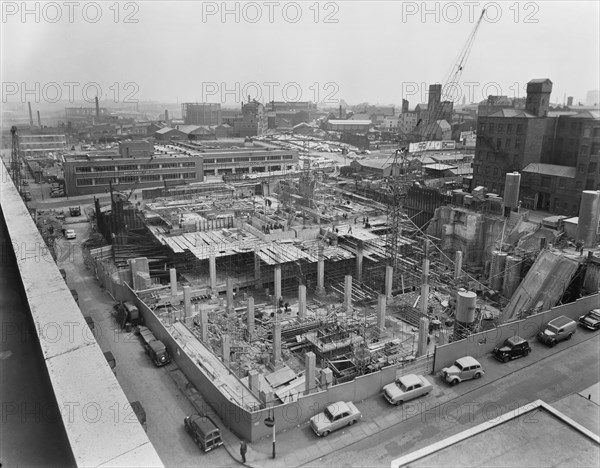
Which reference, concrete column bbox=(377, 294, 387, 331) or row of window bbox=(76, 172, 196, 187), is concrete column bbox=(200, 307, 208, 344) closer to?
concrete column bbox=(377, 294, 387, 331)

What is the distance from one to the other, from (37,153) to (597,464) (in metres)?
70.6

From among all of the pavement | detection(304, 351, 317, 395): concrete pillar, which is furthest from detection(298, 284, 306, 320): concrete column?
the pavement

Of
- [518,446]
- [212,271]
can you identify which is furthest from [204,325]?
[518,446]

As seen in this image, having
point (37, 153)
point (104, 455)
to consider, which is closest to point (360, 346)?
point (104, 455)

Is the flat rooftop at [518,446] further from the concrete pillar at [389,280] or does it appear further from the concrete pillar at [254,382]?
the concrete pillar at [389,280]

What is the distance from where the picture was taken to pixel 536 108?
2500 centimetres

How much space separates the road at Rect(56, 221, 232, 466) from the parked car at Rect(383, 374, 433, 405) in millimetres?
3968

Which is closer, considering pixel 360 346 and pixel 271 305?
pixel 360 346

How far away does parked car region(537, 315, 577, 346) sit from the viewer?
43.4ft

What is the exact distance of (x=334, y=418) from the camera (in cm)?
1019

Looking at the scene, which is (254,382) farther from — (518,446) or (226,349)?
(518,446)

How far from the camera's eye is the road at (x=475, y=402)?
966 cm

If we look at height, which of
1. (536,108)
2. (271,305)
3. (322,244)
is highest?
(536,108)

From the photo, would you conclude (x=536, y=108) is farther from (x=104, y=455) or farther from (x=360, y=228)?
(x=104, y=455)
